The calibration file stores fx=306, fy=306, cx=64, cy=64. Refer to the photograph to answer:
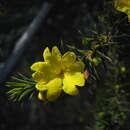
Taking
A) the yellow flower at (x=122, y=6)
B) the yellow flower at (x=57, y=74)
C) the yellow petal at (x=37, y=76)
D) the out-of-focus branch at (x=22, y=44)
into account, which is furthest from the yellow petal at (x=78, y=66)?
the out-of-focus branch at (x=22, y=44)

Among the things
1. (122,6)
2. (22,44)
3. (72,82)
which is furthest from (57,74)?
(22,44)

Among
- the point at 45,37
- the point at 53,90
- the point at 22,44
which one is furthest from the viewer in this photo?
the point at 45,37

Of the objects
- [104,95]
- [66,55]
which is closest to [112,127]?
[104,95]

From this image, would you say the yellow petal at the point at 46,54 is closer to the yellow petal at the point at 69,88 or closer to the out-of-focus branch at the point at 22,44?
the yellow petal at the point at 69,88

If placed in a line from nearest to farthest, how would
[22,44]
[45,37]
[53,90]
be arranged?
[53,90] < [22,44] < [45,37]

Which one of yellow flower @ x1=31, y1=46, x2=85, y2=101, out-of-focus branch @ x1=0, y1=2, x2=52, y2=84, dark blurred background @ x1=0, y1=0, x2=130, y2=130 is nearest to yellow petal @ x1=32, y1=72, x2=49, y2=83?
yellow flower @ x1=31, y1=46, x2=85, y2=101

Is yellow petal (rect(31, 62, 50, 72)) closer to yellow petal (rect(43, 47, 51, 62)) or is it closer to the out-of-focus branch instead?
yellow petal (rect(43, 47, 51, 62))

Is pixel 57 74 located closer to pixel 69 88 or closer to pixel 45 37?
pixel 69 88

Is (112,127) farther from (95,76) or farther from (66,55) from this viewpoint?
(66,55)
